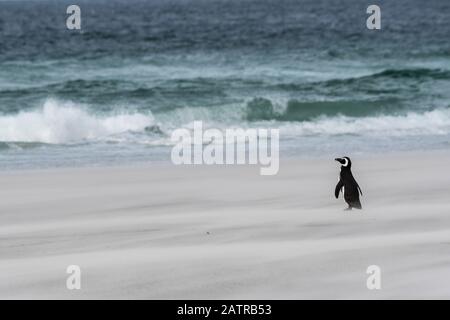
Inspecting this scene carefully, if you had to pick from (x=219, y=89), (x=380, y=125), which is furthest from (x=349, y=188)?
(x=219, y=89)

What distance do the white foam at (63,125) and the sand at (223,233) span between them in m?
4.59

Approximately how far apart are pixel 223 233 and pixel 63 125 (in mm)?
9079

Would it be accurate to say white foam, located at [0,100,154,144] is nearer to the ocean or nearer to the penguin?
the ocean

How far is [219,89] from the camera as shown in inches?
872

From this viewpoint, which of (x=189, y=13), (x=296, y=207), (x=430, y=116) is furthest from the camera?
(x=189, y=13)

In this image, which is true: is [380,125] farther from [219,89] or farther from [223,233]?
[223,233]

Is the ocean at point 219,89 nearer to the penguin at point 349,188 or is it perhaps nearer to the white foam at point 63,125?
the white foam at point 63,125

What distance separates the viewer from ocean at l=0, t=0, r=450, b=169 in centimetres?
1367

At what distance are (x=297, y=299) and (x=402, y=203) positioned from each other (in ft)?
9.41

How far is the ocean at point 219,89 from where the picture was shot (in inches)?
538

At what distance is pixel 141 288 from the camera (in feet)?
18.6

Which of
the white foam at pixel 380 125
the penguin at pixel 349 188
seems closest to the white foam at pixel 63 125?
the white foam at pixel 380 125

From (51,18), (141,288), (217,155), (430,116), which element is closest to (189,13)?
(51,18)
